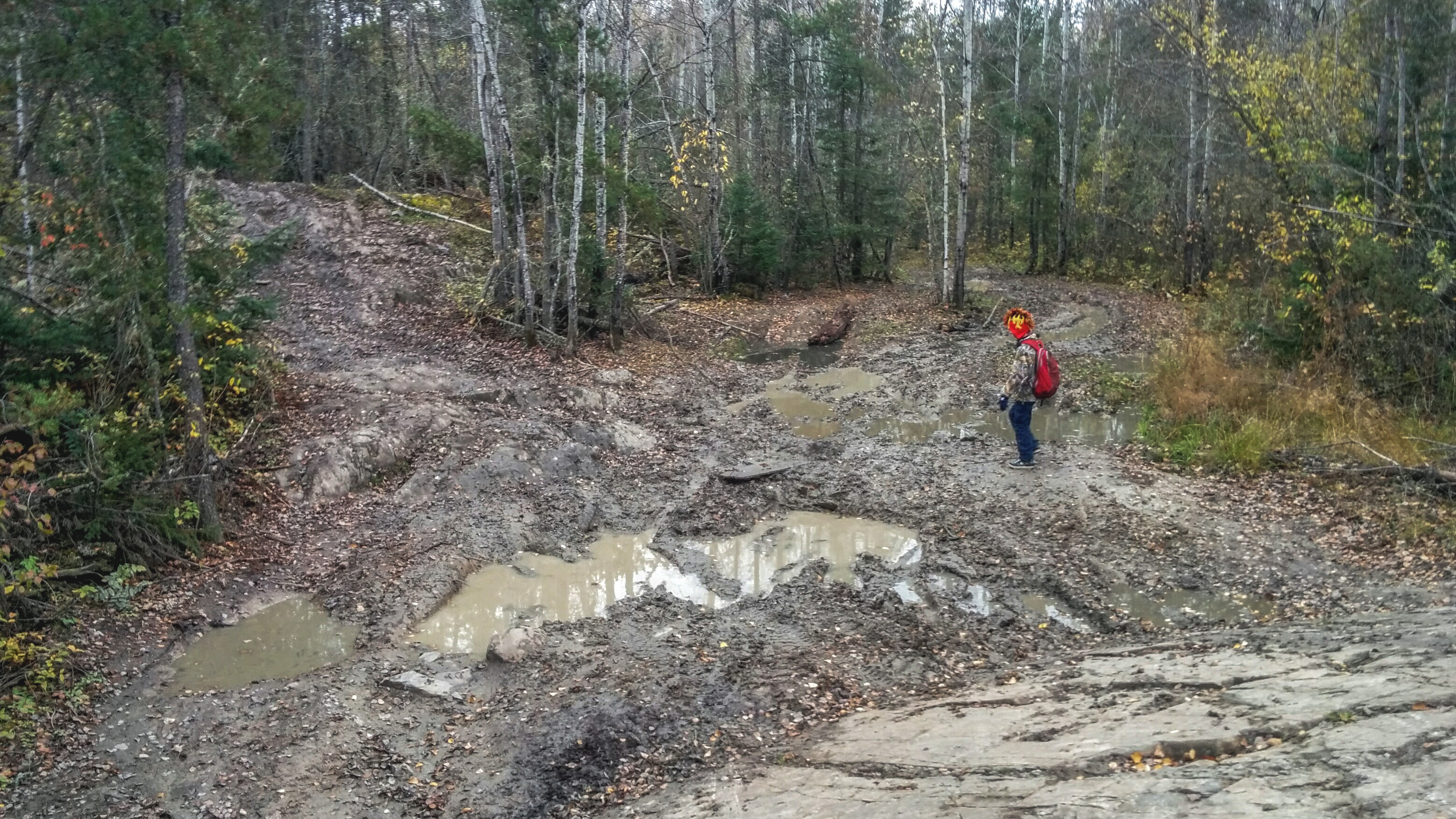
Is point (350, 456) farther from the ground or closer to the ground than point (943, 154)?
closer to the ground

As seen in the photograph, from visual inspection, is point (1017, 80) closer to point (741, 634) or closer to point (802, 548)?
point (802, 548)

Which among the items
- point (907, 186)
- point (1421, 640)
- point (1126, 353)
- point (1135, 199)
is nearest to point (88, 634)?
point (1421, 640)

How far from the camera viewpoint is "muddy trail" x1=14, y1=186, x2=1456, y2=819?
4930 millimetres

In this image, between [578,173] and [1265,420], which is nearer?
[1265,420]

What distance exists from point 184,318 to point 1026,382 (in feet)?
28.9

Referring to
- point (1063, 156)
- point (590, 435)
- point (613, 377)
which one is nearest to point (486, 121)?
point (613, 377)

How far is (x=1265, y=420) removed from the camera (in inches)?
432

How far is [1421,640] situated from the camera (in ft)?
18.2

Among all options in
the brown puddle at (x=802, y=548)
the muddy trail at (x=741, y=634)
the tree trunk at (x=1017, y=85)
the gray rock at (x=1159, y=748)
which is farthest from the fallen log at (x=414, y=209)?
the tree trunk at (x=1017, y=85)

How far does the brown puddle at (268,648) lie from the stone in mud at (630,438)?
4.85 metres

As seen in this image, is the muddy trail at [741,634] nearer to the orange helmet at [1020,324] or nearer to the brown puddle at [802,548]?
the brown puddle at [802,548]

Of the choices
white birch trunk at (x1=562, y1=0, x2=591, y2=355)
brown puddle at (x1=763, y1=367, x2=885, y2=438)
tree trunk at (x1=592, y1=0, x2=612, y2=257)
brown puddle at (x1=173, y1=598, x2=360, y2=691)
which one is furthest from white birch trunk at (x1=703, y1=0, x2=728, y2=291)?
brown puddle at (x1=173, y1=598, x2=360, y2=691)

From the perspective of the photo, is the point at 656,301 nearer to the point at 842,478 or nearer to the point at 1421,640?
the point at 842,478

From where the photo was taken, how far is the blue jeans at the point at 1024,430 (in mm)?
10844
